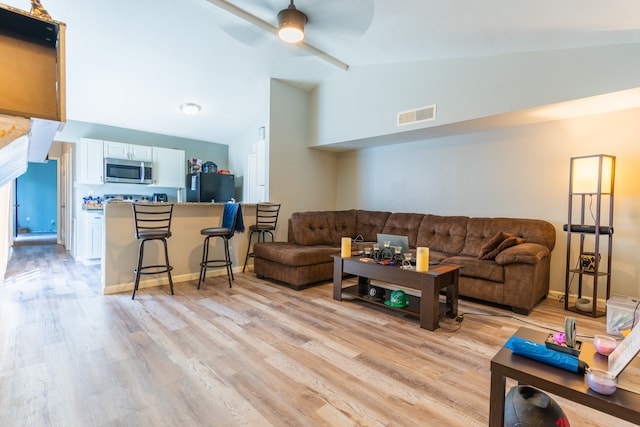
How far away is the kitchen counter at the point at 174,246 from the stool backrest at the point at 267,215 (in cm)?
9

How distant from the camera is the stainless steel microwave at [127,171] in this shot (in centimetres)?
533

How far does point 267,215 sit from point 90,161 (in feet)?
10.5

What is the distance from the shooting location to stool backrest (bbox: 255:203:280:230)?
4.66 meters

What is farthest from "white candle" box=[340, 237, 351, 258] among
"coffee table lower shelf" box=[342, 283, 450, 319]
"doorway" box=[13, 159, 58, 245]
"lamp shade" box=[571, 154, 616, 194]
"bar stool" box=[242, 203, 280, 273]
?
"doorway" box=[13, 159, 58, 245]

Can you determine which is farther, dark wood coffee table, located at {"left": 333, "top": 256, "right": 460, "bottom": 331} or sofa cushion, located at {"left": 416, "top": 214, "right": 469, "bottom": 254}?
sofa cushion, located at {"left": 416, "top": 214, "right": 469, "bottom": 254}

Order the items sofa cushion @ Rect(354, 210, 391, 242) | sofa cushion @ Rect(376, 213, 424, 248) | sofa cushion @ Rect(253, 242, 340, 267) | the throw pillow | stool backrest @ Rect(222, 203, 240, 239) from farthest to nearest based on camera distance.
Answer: sofa cushion @ Rect(354, 210, 391, 242), sofa cushion @ Rect(376, 213, 424, 248), stool backrest @ Rect(222, 203, 240, 239), sofa cushion @ Rect(253, 242, 340, 267), the throw pillow

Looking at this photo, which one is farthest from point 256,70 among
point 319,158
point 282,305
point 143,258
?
point 282,305

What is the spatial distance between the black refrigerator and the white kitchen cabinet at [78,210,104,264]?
153 centimetres

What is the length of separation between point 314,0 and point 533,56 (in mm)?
2160

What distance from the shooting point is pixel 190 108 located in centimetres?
494

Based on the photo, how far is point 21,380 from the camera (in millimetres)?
1812

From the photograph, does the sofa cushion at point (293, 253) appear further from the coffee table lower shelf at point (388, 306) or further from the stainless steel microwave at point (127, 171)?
the stainless steel microwave at point (127, 171)

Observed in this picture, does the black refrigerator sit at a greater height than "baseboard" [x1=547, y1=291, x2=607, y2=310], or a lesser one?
greater

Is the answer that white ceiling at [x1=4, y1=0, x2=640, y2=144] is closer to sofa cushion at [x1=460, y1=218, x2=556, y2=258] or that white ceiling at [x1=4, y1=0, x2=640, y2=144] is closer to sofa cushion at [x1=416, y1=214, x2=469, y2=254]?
sofa cushion at [x1=460, y1=218, x2=556, y2=258]
